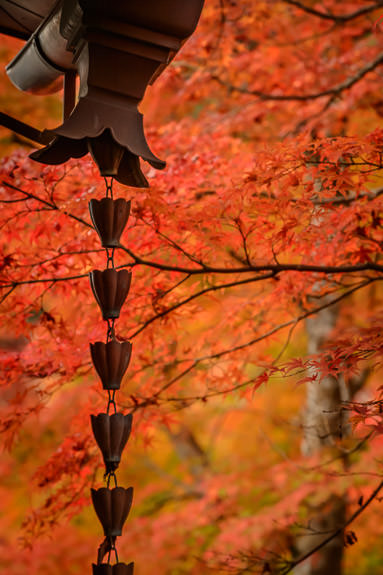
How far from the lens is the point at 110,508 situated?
6.39 ft

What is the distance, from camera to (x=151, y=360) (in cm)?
368

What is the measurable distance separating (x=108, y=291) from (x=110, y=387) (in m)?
0.35

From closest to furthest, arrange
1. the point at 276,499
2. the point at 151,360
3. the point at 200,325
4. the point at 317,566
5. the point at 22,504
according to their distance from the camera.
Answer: the point at 151,360 < the point at 317,566 < the point at 276,499 < the point at 200,325 < the point at 22,504

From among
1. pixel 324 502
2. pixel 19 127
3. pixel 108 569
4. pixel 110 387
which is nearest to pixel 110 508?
pixel 108 569

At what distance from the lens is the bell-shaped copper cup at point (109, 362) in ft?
6.59

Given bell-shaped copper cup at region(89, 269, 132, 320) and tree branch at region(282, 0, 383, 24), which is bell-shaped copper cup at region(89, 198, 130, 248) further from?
tree branch at region(282, 0, 383, 24)

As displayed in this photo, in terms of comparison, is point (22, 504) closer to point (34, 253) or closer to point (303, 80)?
point (34, 253)

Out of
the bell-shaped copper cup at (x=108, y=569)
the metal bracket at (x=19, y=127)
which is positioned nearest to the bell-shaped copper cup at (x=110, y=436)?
the bell-shaped copper cup at (x=108, y=569)

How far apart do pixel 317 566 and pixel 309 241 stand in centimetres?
376

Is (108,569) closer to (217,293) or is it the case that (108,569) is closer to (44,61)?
(44,61)

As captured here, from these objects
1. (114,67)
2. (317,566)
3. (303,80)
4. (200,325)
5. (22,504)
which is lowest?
(317,566)

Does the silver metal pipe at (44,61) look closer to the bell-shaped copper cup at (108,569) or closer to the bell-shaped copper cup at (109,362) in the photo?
the bell-shaped copper cup at (109,362)

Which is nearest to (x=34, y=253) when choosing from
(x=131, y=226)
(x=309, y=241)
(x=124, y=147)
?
(x=131, y=226)

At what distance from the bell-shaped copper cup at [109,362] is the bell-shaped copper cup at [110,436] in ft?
0.39
